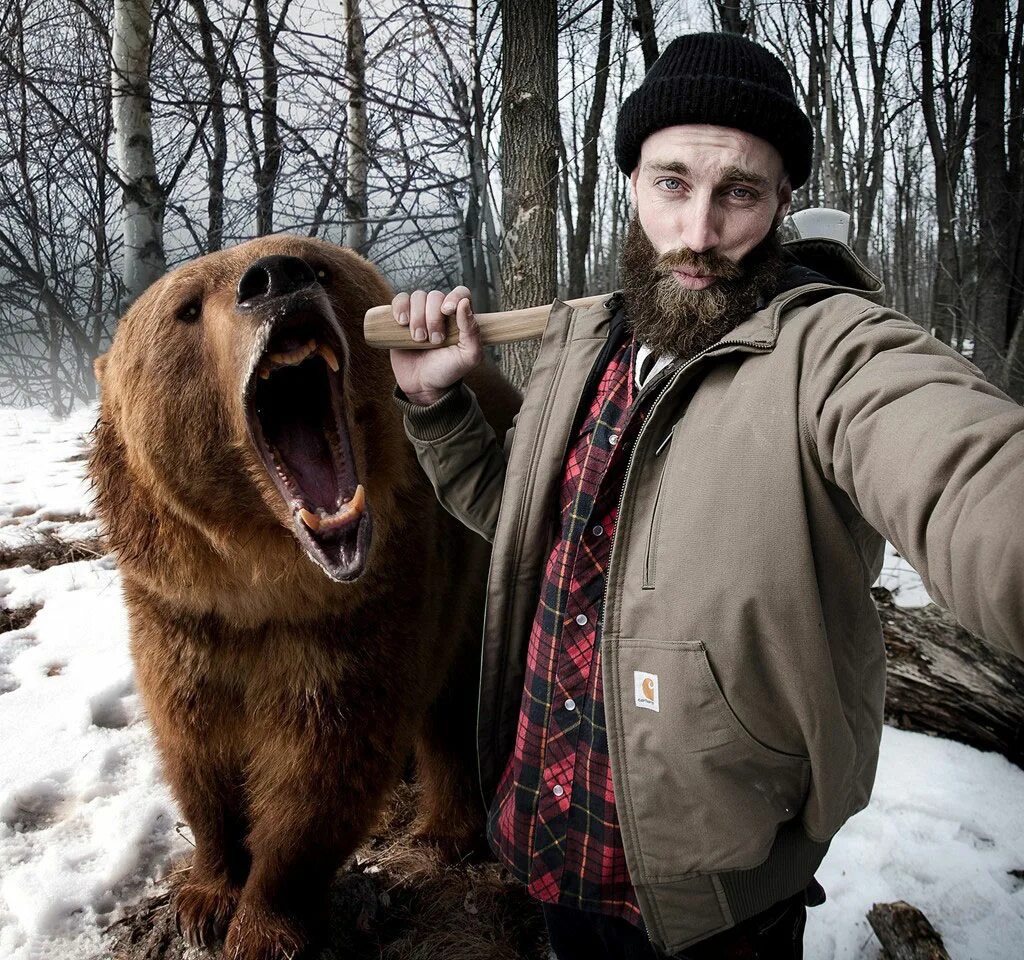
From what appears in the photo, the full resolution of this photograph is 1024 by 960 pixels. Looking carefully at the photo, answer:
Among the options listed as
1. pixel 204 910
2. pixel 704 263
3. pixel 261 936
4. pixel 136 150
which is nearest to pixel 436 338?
pixel 704 263

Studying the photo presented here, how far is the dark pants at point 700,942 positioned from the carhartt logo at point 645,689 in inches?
23.1

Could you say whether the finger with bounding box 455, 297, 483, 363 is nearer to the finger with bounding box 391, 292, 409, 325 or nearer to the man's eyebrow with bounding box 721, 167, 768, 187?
the finger with bounding box 391, 292, 409, 325

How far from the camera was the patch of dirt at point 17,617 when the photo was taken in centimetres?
384

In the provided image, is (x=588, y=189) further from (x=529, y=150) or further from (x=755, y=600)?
(x=755, y=600)

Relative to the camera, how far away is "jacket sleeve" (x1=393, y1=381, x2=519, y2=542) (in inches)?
74.5

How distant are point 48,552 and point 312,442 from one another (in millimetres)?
3766

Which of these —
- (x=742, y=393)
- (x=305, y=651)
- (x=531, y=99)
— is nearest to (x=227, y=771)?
(x=305, y=651)

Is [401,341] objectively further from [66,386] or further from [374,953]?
[66,386]

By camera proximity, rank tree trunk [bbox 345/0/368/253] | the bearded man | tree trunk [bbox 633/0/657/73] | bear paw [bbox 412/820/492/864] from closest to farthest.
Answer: the bearded man
bear paw [bbox 412/820/492/864]
tree trunk [bbox 345/0/368/253]
tree trunk [bbox 633/0/657/73]

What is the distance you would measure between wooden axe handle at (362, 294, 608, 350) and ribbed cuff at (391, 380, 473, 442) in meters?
0.13

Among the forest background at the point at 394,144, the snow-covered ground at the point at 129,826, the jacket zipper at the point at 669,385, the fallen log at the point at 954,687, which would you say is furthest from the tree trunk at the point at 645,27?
the jacket zipper at the point at 669,385

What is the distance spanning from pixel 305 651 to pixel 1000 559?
5.47 feet

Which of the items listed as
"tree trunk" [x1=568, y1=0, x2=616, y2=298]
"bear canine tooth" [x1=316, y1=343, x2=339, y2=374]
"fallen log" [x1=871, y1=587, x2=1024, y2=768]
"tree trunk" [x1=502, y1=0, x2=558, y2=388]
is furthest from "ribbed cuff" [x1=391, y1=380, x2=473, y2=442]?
"tree trunk" [x1=568, y1=0, x2=616, y2=298]

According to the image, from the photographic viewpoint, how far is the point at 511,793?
178cm
